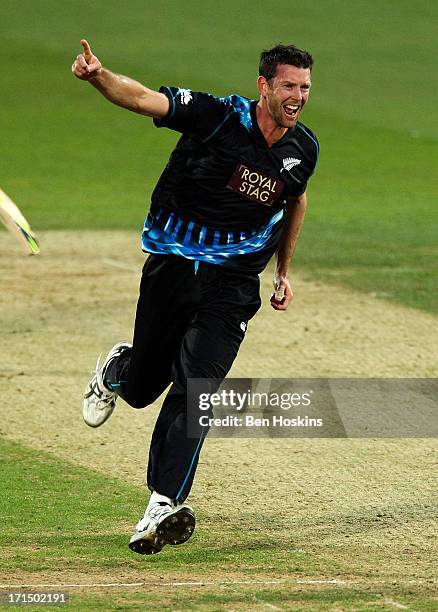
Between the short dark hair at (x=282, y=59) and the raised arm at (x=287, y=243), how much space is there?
0.77 m

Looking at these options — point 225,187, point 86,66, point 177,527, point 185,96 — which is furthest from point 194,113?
point 177,527

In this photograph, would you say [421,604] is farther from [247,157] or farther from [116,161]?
[116,161]

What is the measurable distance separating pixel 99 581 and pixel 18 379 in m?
4.22

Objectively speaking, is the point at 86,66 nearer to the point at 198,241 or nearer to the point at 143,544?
the point at 198,241

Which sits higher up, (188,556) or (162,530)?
(162,530)

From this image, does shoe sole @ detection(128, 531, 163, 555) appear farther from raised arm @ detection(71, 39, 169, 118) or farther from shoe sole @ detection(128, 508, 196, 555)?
raised arm @ detection(71, 39, 169, 118)

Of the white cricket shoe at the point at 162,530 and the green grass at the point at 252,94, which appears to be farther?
the green grass at the point at 252,94

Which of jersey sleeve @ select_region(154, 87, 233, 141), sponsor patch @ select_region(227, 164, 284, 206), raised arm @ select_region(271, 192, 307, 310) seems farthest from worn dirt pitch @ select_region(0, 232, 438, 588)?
jersey sleeve @ select_region(154, 87, 233, 141)

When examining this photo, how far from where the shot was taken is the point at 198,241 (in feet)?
21.8

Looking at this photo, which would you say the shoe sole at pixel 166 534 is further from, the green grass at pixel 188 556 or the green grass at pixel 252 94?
the green grass at pixel 252 94

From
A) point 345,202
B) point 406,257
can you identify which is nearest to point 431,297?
point 406,257

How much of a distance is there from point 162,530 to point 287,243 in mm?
1899

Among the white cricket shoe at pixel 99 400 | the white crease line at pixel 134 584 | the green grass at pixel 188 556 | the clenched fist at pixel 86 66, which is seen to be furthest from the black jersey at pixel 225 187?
the white crease line at pixel 134 584

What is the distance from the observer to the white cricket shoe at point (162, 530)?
613 cm
